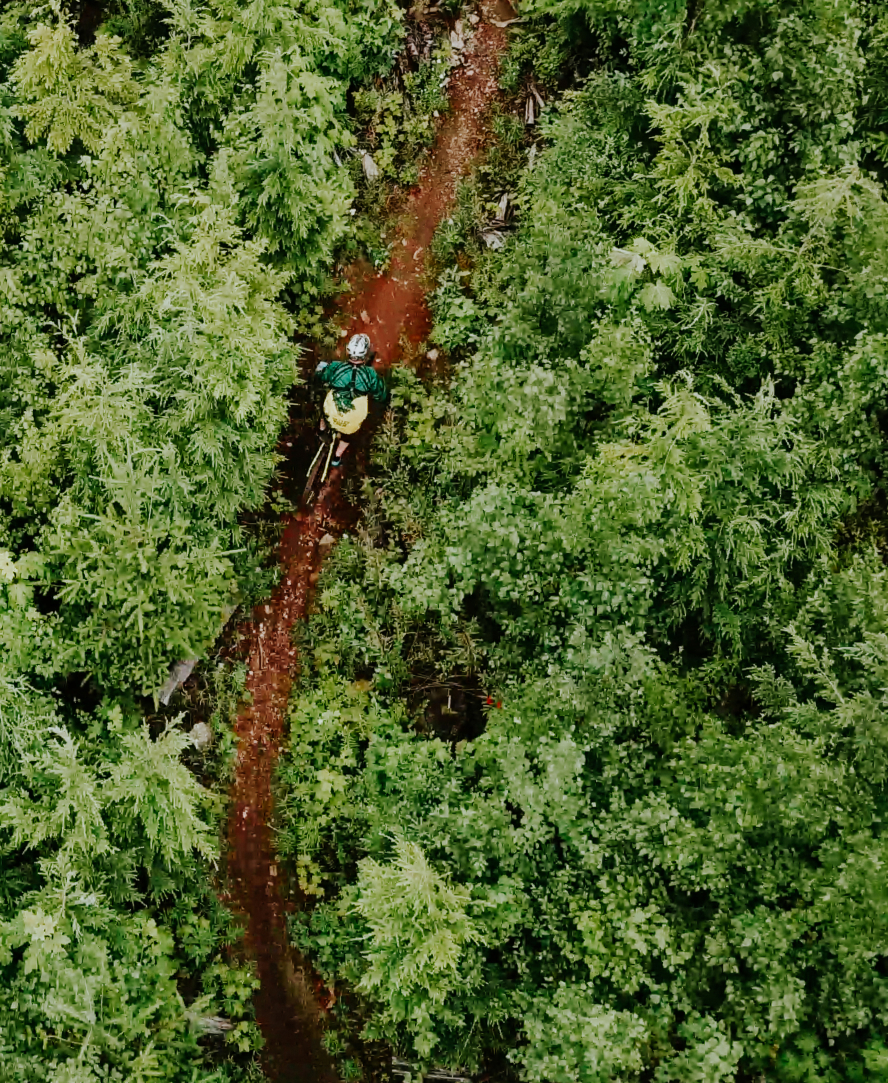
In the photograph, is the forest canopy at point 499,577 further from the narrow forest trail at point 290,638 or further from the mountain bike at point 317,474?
the mountain bike at point 317,474

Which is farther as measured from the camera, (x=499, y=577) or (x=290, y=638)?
(x=290, y=638)

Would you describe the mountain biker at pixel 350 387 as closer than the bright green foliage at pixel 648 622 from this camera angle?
No

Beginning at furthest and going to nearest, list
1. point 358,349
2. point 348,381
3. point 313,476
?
point 313,476
point 358,349
point 348,381

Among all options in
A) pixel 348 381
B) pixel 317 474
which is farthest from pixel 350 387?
pixel 317 474

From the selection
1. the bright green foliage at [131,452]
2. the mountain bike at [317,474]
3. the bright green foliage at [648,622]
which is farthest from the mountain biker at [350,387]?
the bright green foliage at [648,622]

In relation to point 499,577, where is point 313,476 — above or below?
above

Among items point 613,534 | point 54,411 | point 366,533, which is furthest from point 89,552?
point 613,534

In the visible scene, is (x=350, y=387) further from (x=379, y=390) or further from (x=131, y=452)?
(x=131, y=452)
